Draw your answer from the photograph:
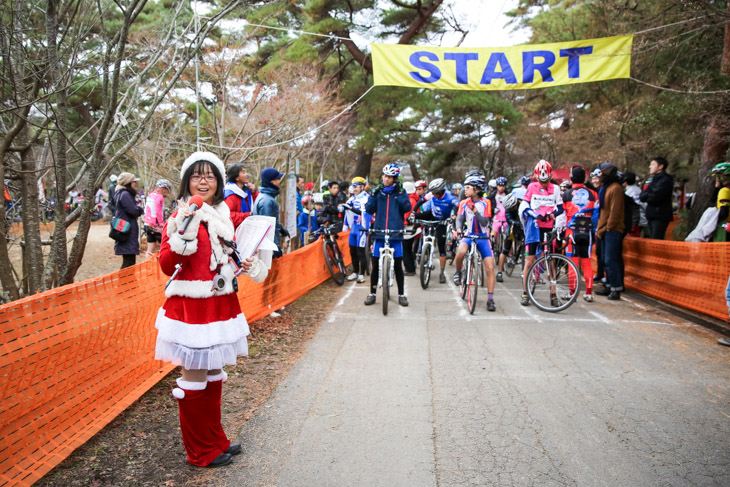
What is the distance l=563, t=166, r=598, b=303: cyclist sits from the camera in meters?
7.82

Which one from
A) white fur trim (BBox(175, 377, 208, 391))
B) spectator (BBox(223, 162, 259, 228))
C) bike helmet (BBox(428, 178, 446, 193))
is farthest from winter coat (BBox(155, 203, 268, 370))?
bike helmet (BBox(428, 178, 446, 193))

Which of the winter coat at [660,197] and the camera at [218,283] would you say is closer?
the camera at [218,283]

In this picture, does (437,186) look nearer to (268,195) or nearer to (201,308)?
(268,195)

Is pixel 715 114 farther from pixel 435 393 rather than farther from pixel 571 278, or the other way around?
pixel 435 393

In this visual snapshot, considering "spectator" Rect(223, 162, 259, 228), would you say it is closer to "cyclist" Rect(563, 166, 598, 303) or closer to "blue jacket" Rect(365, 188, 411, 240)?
"blue jacket" Rect(365, 188, 411, 240)

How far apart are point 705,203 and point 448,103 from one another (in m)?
12.0

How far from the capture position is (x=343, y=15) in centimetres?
1928

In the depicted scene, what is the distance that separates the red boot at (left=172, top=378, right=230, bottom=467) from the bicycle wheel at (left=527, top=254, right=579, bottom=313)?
540 centimetres

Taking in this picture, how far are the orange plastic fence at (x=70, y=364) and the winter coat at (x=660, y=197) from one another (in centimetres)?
831

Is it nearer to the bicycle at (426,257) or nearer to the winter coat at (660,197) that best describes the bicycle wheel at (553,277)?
the bicycle at (426,257)

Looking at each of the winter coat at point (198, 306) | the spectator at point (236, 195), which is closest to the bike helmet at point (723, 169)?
the spectator at point (236, 195)

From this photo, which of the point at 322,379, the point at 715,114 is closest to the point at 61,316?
the point at 322,379

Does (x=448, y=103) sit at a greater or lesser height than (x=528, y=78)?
greater

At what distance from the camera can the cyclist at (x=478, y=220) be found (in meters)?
7.29
